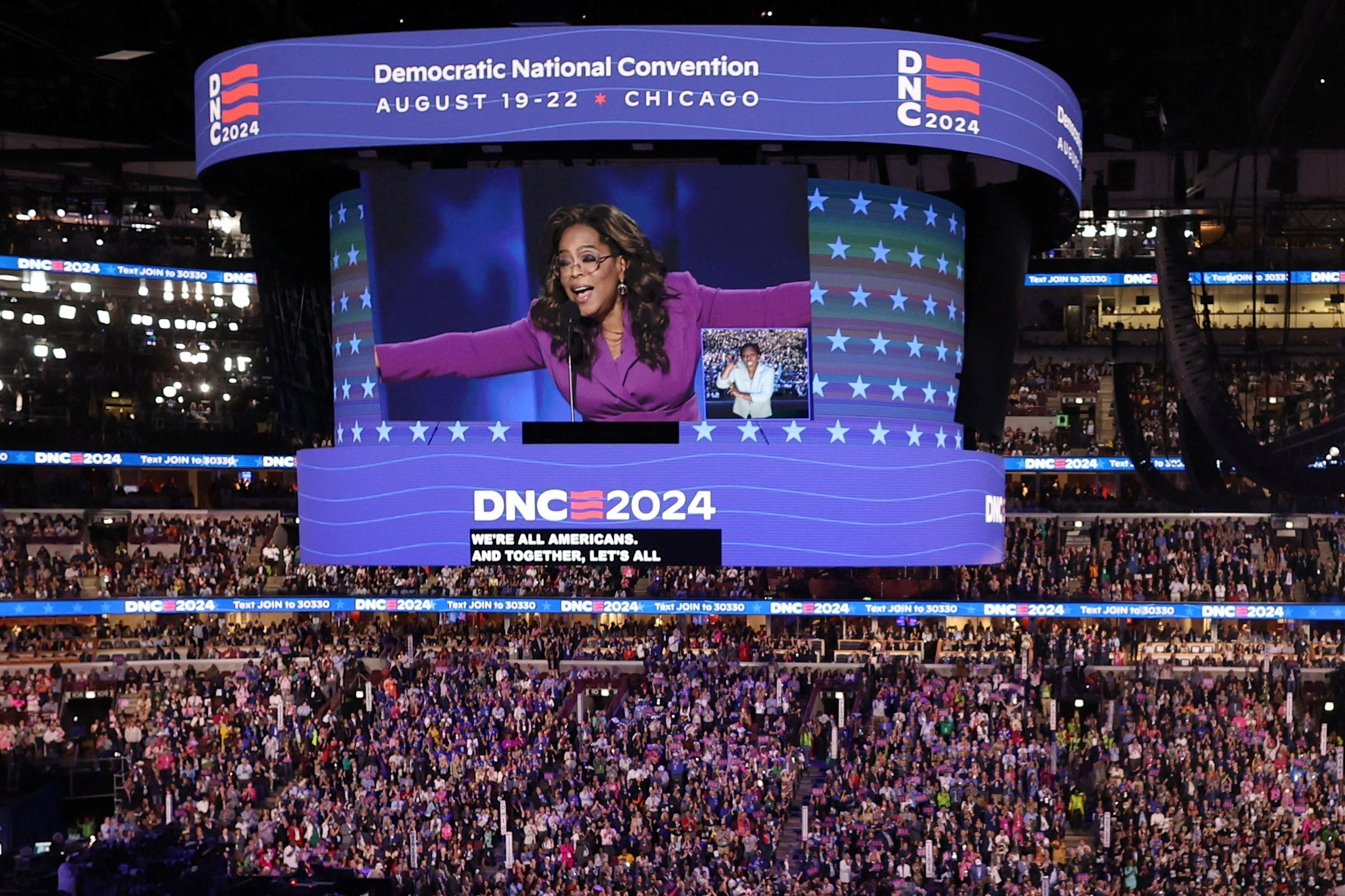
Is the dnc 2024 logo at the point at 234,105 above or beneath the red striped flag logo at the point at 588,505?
above

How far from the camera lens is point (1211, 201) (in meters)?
32.0

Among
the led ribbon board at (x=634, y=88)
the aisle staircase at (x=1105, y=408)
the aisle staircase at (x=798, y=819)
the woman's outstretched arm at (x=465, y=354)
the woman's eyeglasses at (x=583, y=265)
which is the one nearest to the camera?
the led ribbon board at (x=634, y=88)

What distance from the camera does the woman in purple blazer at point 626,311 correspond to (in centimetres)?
2070

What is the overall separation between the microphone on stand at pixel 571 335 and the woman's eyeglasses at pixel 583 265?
0.44 m

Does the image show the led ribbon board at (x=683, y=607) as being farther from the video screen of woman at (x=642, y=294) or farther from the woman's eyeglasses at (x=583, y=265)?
the woman's eyeglasses at (x=583, y=265)

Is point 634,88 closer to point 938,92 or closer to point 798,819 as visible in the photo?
point 938,92

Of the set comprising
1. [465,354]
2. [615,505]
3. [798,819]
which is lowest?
[798,819]

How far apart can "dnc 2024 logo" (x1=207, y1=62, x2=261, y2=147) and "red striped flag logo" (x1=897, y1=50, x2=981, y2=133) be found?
890 cm

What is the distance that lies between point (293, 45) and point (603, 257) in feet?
17.1

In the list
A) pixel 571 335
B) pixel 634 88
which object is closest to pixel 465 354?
pixel 571 335

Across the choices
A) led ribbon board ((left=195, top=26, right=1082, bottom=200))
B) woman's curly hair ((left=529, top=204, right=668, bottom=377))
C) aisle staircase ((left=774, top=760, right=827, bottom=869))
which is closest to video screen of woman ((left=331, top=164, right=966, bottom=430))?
woman's curly hair ((left=529, top=204, right=668, bottom=377))

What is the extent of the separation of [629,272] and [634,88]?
2442 mm

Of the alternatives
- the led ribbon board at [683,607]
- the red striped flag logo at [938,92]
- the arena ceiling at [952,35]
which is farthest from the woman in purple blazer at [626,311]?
the led ribbon board at [683,607]

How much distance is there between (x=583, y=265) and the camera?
20688 millimetres
